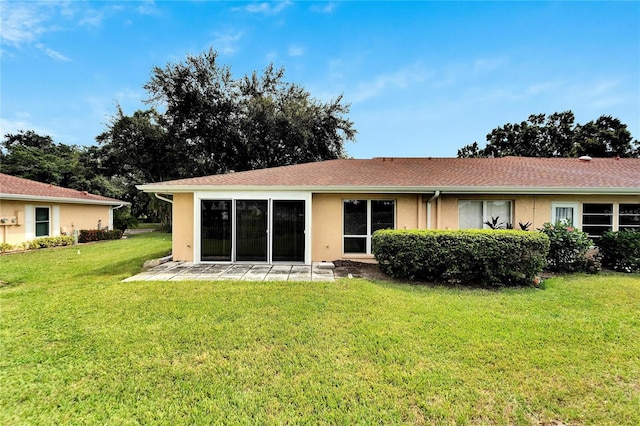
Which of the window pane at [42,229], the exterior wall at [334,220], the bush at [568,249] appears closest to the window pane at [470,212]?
the exterior wall at [334,220]

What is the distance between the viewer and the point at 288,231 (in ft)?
30.2

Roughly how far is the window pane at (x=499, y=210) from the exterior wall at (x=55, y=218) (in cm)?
2078

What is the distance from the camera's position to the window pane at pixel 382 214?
9648mm

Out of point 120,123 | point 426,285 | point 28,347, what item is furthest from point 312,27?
point 120,123

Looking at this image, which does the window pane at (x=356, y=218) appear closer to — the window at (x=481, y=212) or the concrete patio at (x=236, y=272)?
the concrete patio at (x=236, y=272)

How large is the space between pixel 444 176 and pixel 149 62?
24.6 m

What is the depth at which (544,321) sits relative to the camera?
478 cm

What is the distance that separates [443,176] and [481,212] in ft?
6.00

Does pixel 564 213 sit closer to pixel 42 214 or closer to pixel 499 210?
pixel 499 210

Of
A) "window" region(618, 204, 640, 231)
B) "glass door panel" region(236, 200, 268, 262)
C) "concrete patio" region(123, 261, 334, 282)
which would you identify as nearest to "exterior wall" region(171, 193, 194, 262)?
"concrete patio" region(123, 261, 334, 282)

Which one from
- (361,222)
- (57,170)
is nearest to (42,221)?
(361,222)

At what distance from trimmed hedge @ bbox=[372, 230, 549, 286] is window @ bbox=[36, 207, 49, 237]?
18.4m

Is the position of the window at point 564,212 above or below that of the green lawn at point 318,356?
above

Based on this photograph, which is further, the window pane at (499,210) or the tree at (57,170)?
the tree at (57,170)
